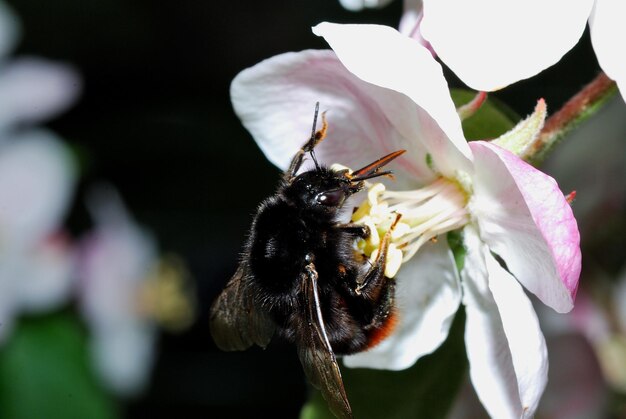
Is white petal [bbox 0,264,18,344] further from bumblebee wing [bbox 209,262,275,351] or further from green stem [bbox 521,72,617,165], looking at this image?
green stem [bbox 521,72,617,165]

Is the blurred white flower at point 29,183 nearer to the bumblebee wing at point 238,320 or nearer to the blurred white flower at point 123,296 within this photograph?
the blurred white flower at point 123,296

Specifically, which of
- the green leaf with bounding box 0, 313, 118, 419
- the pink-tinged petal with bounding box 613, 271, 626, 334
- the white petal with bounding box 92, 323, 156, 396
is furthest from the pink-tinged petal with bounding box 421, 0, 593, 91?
the white petal with bounding box 92, 323, 156, 396

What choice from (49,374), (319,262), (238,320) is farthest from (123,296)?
(319,262)

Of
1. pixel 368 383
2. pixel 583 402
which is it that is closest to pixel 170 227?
pixel 583 402

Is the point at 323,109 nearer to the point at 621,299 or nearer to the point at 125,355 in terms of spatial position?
the point at 621,299

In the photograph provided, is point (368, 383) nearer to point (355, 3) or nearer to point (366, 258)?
point (366, 258)

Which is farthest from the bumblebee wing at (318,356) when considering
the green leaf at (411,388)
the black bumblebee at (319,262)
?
the green leaf at (411,388)
